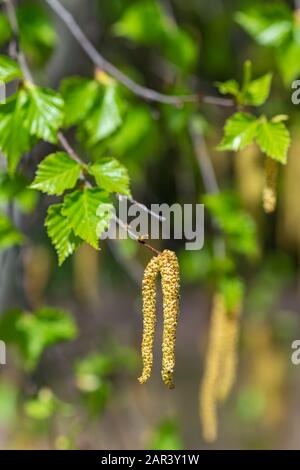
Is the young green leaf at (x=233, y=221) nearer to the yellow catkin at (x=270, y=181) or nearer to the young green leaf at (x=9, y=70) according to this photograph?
the yellow catkin at (x=270, y=181)

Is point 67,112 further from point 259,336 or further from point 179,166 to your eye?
point 259,336

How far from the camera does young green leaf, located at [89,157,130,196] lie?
4.16ft

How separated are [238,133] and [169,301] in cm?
44

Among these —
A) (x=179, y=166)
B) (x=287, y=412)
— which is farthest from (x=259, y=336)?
(x=179, y=166)

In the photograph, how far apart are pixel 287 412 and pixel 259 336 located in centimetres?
83

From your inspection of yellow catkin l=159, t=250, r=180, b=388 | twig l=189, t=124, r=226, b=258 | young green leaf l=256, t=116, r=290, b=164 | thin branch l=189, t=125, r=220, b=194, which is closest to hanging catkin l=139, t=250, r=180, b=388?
yellow catkin l=159, t=250, r=180, b=388

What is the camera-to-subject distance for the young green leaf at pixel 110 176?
127 cm

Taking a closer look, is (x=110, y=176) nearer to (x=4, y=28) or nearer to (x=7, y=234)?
(x=7, y=234)

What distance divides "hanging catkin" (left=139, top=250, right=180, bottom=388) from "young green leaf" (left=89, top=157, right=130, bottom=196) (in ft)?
0.55

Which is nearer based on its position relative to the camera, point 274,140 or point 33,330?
point 274,140

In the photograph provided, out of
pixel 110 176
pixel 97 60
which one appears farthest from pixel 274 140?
pixel 97 60

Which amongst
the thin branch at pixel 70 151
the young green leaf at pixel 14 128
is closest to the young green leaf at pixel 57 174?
the thin branch at pixel 70 151

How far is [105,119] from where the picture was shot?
1638 millimetres

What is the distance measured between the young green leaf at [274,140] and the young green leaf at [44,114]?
1.28ft
